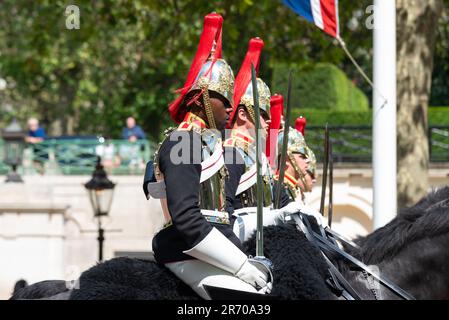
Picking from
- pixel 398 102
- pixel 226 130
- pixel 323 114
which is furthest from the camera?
pixel 323 114

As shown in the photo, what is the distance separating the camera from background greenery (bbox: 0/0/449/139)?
19.6 metres

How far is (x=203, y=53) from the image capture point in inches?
239

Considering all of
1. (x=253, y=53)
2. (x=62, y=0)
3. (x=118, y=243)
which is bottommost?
(x=118, y=243)

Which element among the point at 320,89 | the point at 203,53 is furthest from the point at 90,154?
the point at 203,53

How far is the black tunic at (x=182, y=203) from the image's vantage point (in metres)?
5.38

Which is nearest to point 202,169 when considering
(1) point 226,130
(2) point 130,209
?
(1) point 226,130

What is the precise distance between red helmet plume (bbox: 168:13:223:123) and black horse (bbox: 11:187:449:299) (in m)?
0.75

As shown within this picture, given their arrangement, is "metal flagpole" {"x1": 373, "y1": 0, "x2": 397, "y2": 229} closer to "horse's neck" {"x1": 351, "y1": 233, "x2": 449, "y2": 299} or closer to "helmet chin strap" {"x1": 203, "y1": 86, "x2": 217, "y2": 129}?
"horse's neck" {"x1": 351, "y1": 233, "x2": 449, "y2": 299}

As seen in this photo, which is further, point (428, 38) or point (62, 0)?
point (62, 0)

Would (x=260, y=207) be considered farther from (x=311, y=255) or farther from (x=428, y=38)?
(x=428, y=38)

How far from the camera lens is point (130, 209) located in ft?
69.2

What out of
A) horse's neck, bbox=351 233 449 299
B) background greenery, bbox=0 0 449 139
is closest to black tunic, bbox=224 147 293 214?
horse's neck, bbox=351 233 449 299

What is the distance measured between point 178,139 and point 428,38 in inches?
336

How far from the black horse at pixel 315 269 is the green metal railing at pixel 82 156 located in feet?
54.1
